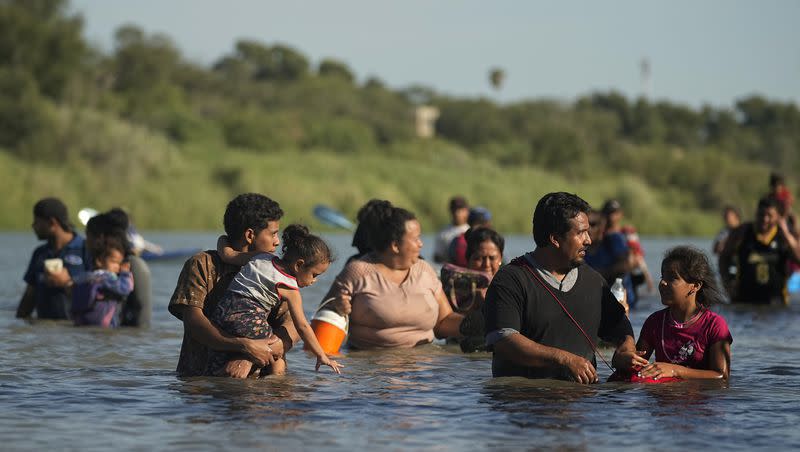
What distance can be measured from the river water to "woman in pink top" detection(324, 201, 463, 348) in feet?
0.71

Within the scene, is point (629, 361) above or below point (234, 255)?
below

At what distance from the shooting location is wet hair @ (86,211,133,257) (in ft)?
38.0

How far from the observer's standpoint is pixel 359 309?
1040 centimetres

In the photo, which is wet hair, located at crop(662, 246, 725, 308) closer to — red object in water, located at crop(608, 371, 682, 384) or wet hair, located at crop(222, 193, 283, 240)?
red object in water, located at crop(608, 371, 682, 384)

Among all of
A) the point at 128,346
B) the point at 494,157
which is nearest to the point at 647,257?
the point at 128,346

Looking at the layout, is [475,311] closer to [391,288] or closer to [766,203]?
[391,288]

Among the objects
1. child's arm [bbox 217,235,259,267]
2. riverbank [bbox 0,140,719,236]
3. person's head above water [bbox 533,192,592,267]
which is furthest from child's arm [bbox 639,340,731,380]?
riverbank [bbox 0,140,719,236]

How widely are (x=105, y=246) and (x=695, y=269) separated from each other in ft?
18.4

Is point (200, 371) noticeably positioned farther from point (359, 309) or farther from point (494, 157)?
point (494, 157)

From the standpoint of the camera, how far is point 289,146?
7144cm

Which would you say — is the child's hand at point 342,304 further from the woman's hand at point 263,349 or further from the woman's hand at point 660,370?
the woman's hand at point 660,370

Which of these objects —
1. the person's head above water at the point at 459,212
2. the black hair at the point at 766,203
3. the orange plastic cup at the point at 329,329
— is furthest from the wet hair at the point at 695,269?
the black hair at the point at 766,203

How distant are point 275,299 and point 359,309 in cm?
254

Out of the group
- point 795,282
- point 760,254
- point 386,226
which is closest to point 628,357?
point 386,226
